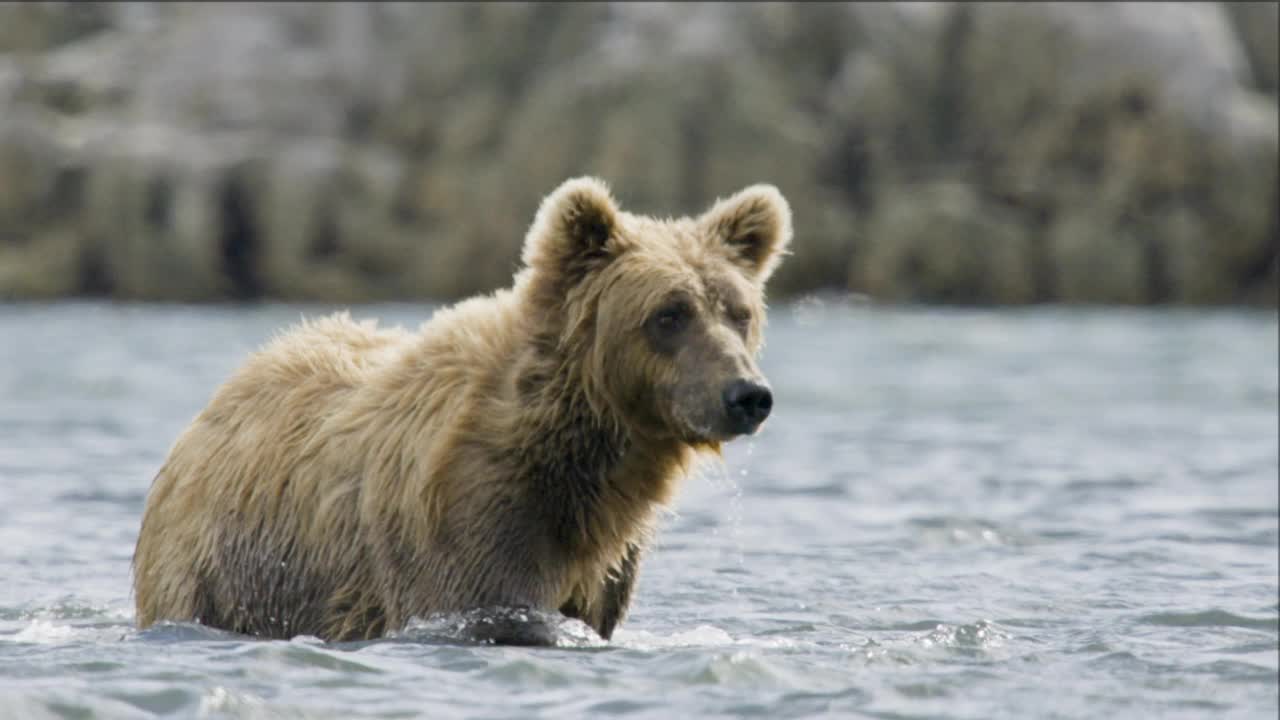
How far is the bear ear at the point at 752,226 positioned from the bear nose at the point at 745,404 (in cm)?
80

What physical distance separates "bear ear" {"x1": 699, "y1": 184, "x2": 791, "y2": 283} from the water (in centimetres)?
81

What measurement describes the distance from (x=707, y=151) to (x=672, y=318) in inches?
1338

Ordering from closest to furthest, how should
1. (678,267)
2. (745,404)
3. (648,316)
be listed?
(745,404) → (648,316) → (678,267)

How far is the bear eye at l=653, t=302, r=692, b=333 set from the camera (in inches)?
287

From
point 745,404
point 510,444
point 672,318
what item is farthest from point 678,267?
point 510,444

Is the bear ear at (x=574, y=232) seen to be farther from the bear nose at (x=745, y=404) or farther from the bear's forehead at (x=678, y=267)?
the bear nose at (x=745, y=404)

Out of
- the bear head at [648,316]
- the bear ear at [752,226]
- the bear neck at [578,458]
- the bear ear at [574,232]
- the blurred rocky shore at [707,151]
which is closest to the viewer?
the bear head at [648,316]

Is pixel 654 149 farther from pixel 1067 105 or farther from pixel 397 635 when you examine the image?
pixel 397 635

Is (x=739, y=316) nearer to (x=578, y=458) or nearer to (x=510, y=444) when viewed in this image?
(x=578, y=458)

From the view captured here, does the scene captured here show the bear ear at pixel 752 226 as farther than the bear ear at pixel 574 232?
Yes

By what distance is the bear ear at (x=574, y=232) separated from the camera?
7.39m

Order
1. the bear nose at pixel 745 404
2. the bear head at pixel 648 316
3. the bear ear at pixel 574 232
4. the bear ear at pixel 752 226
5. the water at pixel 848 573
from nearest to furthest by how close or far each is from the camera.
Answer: the water at pixel 848 573, the bear nose at pixel 745 404, the bear head at pixel 648 316, the bear ear at pixel 574 232, the bear ear at pixel 752 226

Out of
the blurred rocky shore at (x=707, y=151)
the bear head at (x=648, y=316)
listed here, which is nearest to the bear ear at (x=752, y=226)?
the bear head at (x=648, y=316)

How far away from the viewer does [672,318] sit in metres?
7.29
